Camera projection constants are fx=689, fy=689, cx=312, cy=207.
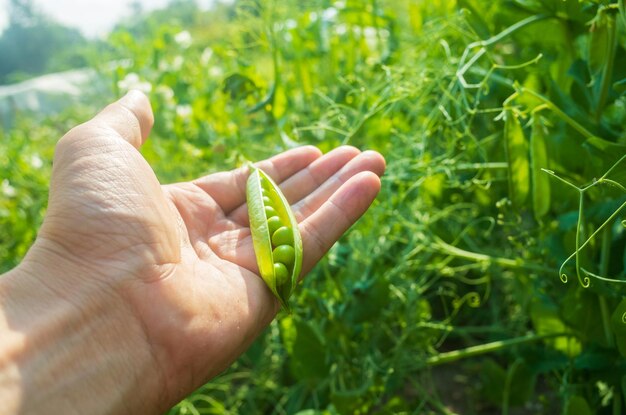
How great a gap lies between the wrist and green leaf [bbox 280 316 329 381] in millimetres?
437

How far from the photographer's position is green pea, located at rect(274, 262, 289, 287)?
3.92 ft

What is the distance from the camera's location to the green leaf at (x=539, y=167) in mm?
1182

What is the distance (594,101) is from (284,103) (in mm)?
772

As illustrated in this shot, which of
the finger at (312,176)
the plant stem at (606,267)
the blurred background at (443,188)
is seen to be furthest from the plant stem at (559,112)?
the finger at (312,176)

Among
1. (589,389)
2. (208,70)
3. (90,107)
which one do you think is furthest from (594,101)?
(90,107)

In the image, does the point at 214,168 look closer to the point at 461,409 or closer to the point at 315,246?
the point at 315,246

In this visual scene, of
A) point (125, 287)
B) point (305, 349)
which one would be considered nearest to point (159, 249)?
point (125, 287)

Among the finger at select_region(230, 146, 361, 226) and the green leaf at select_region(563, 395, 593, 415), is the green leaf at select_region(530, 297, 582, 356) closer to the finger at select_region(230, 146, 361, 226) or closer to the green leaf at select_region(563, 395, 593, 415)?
the green leaf at select_region(563, 395, 593, 415)

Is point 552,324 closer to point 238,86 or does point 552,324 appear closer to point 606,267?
point 606,267

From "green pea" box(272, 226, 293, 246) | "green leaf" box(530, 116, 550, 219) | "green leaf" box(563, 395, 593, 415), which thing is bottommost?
"green leaf" box(563, 395, 593, 415)

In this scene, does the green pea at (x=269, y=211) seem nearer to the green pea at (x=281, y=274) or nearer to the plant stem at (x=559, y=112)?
the green pea at (x=281, y=274)

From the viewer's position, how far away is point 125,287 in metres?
1.14

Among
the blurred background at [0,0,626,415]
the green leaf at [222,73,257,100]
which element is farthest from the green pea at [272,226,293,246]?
the green leaf at [222,73,257,100]

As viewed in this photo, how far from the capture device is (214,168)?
1.97 metres
